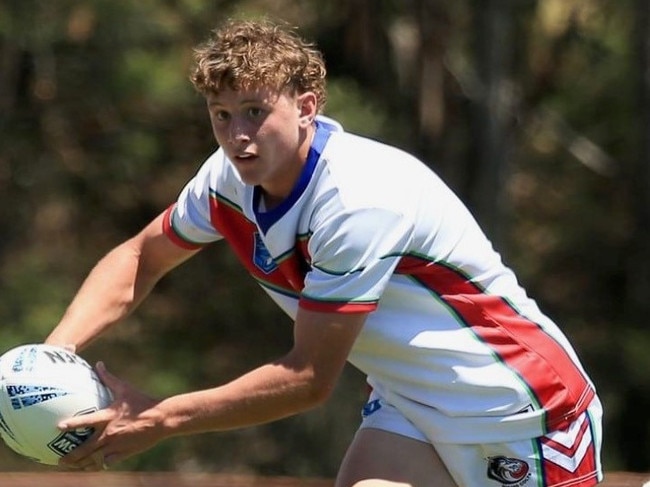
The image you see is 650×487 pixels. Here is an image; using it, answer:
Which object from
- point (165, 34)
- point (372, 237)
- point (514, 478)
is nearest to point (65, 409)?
point (372, 237)

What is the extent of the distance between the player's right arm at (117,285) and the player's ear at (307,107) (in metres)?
0.66

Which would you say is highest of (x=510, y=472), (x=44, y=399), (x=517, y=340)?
(x=517, y=340)

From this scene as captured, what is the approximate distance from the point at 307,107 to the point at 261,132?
0.17 metres

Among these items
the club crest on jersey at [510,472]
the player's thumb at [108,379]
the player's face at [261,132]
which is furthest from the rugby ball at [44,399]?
the club crest on jersey at [510,472]

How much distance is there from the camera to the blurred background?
961cm

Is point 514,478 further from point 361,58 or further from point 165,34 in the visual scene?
point 361,58

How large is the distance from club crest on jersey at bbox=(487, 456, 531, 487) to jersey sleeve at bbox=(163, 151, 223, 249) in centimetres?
86

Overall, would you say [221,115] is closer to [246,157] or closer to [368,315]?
[246,157]

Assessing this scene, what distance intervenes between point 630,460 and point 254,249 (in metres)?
7.26

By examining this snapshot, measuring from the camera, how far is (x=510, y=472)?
338 centimetres

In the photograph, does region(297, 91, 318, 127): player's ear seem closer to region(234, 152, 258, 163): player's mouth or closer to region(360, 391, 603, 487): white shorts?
region(234, 152, 258, 163): player's mouth

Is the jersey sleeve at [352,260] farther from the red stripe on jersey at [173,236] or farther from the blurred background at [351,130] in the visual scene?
the blurred background at [351,130]

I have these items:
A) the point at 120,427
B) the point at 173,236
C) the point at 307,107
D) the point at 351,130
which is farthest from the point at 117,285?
the point at 351,130

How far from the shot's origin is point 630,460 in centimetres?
1028
